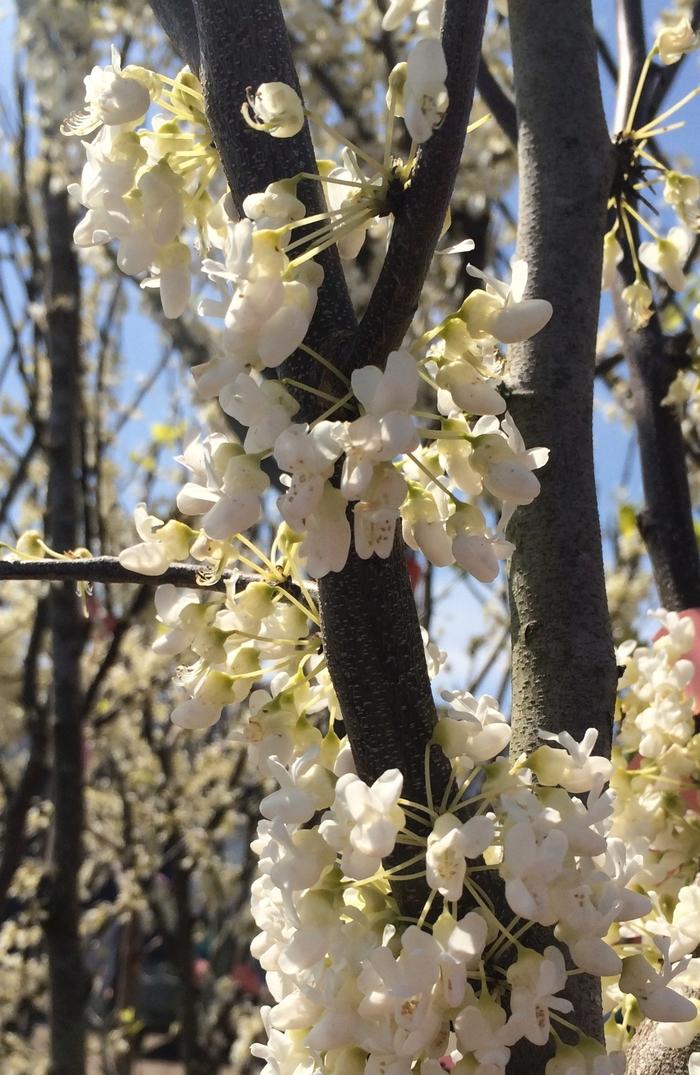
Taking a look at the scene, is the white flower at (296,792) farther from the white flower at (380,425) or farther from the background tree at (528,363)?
the white flower at (380,425)

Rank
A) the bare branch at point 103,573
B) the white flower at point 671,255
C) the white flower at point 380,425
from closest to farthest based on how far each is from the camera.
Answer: the white flower at point 380,425
the bare branch at point 103,573
the white flower at point 671,255

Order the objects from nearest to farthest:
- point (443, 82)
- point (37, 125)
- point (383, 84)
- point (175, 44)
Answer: point (443, 82) → point (175, 44) → point (383, 84) → point (37, 125)

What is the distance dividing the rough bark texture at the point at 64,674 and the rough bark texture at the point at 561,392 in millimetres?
1578

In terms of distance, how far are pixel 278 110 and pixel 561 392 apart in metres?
0.39

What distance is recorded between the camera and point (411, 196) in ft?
1.78

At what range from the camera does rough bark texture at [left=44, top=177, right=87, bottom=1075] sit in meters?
2.09

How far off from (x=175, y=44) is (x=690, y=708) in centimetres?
78

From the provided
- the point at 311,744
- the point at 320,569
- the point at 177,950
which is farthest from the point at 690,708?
the point at 177,950

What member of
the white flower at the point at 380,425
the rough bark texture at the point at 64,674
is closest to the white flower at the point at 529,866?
the white flower at the point at 380,425

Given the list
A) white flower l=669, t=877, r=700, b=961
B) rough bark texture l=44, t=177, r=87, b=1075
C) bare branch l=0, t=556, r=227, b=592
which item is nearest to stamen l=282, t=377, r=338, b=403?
bare branch l=0, t=556, r=227, b=592

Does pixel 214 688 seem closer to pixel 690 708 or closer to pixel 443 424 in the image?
pixel 443 424

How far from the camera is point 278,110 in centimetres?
55

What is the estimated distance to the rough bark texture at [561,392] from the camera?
0.79 m

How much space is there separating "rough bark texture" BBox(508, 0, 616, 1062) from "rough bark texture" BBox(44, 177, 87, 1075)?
1.58 m
